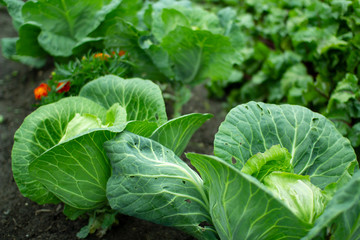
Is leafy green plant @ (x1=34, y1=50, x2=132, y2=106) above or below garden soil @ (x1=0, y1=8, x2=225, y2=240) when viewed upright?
above

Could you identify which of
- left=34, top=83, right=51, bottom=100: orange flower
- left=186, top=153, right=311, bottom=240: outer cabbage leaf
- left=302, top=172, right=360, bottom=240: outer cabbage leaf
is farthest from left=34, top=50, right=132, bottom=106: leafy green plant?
left=302, top=172, right=360, bottom=240: outer cabbage leaf

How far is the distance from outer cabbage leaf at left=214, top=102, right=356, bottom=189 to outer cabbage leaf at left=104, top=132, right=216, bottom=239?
0.33m

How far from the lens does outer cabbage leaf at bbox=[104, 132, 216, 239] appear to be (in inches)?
78.7

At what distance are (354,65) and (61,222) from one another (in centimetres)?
321

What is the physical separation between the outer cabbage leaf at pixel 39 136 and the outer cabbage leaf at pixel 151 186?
51 centimetres

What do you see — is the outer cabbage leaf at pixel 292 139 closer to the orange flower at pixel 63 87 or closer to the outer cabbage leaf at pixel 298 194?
the outer cabbage leaf at pixel 298 194

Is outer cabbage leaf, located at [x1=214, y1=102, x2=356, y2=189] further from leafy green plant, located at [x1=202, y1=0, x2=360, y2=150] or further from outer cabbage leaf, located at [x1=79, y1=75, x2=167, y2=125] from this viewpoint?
leafy green plant, located at [x1=202, y1=0, x2=360, y2=150]

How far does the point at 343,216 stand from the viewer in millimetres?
1495

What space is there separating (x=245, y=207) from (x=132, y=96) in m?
1.34

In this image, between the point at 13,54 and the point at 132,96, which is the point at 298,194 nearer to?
the point at 132,96

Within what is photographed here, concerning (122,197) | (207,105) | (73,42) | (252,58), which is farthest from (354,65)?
(73,42)

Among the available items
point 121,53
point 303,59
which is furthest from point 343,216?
point 303,59

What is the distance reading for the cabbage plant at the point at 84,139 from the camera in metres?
2.07

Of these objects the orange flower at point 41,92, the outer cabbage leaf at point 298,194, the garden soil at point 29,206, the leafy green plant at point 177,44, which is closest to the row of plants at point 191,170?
the outer cabbage leaf at point 298,194
